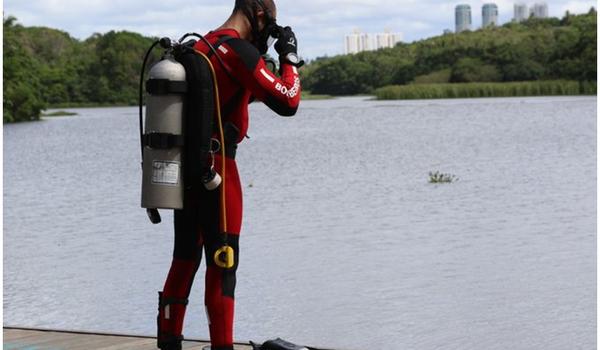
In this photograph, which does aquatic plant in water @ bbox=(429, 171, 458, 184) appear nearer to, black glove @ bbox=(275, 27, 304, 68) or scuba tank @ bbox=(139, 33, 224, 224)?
black glove @ bbox=(275, 27, 304, 68)

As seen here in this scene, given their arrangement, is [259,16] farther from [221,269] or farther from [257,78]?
[221,269]

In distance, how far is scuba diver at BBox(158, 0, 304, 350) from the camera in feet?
16.5

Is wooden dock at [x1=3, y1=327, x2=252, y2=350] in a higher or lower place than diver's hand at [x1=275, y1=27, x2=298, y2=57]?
lower

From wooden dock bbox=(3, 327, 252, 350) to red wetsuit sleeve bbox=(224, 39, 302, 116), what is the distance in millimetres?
1407

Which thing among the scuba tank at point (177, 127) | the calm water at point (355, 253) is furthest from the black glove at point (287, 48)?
the calm water at point (355, 253)

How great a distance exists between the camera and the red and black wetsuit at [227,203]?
5.00 metres

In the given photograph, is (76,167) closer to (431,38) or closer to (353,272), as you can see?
(353,272)

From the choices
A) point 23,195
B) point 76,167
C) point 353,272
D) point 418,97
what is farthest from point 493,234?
point 418,97

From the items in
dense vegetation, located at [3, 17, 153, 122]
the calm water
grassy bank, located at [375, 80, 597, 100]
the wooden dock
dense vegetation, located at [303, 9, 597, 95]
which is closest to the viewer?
the wooden dock

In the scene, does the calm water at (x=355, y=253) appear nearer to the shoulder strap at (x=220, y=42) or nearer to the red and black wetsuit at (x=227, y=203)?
the red and black wetsuit at (x=227, y=203)

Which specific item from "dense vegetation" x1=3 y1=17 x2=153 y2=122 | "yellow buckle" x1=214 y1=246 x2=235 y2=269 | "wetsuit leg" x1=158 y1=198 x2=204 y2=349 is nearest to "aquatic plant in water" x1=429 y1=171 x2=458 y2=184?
"wetsuit leg" x1=158 y1=198 x2=204 y2=349

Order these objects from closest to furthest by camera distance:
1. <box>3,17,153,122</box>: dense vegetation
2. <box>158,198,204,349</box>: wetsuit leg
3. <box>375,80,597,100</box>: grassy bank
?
A: <box>158,198,204,349</box>: wetsuit leg → <box>375,80,597,100</box>: grassy bank → <box>3,17,153,122</box>: dense vegetation

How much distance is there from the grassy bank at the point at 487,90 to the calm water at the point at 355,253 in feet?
210

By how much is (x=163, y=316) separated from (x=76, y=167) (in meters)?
30.4
